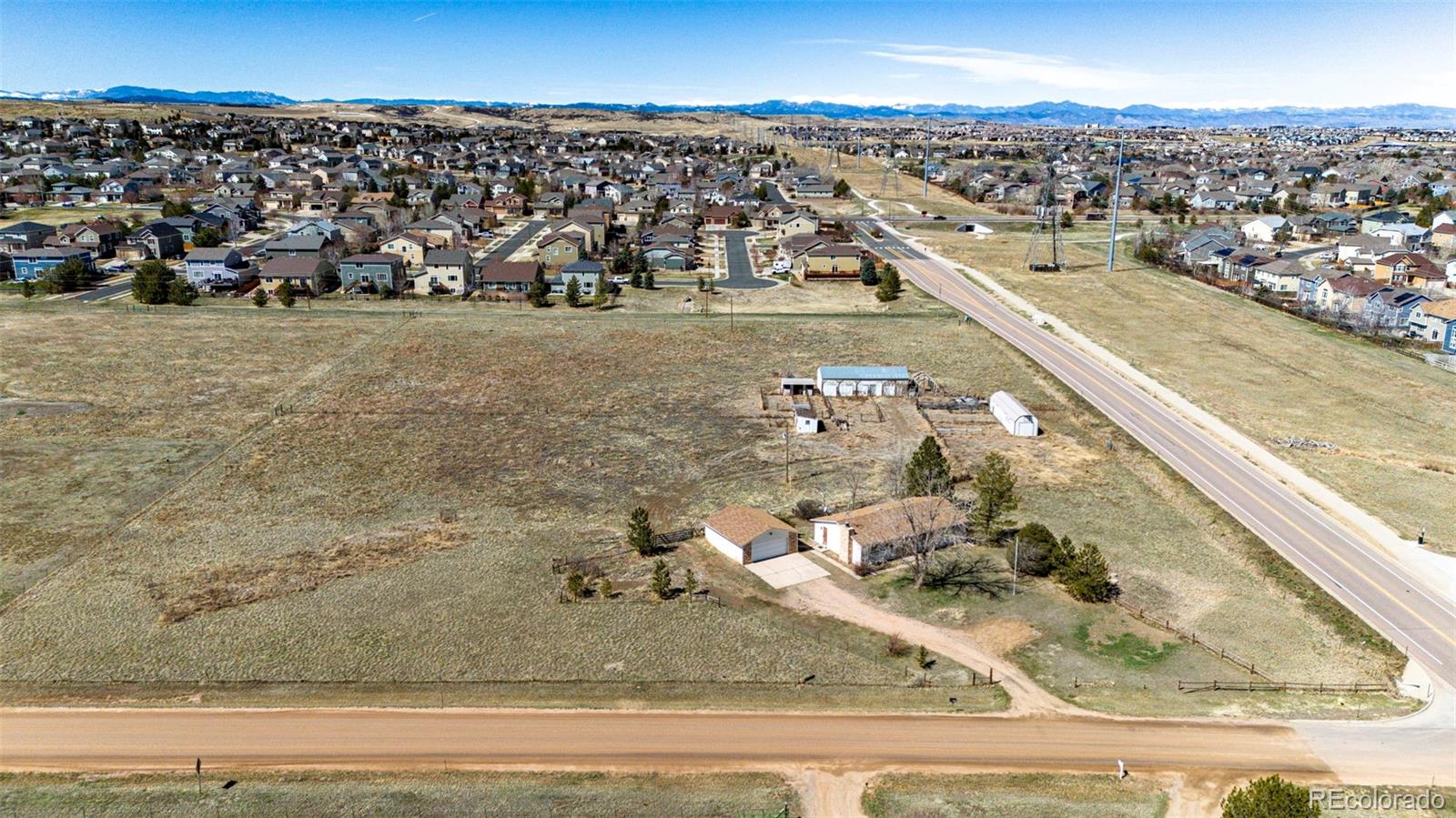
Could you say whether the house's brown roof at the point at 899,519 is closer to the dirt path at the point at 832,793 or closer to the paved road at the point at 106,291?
the dirt path at the point at 832,793

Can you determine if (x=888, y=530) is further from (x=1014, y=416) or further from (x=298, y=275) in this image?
(x=298, y=275)

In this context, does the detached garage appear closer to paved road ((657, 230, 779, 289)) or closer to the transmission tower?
paved road ((657, 230, 779, 289))

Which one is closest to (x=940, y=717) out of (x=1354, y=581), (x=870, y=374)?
(x=1354, y=581)

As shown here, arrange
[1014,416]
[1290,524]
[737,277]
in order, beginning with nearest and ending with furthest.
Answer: [1290,524] → [1014,416] → [737,277]

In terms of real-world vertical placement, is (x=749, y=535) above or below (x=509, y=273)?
below

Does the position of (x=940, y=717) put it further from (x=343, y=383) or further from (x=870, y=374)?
(x=343, y=383)

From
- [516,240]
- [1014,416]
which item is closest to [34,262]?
[516,240]
